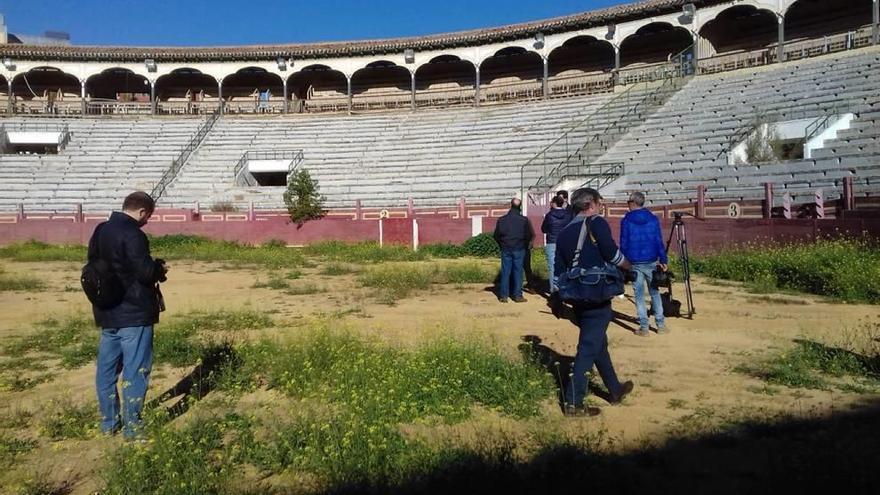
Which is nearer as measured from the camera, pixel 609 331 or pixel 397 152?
pixel 609 331

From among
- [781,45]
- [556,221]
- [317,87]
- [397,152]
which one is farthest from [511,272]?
[317,87]

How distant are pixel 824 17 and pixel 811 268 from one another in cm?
2215

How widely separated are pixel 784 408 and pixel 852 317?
4441mm

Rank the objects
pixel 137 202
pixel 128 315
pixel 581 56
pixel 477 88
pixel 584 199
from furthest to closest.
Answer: pixel 581 56, pixel 477 88, pixel 584 199, pixel 137 202, pixel 128 315

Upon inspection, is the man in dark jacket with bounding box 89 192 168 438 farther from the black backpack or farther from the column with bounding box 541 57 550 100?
the column with bounding box 541 57 550 100

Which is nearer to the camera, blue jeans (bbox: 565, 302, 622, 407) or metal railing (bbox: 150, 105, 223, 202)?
blue jeans (bbox: 565, 302, 622, 407)

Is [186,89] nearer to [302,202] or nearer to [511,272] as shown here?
[302,202]

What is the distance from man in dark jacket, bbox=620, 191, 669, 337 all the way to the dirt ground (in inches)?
18.8

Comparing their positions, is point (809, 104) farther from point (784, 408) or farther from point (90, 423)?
point (90, 423)

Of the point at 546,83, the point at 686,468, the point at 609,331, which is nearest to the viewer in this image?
the point at 686,468

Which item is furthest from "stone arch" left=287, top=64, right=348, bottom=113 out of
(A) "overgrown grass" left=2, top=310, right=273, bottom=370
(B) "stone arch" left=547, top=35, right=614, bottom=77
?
(A) "overgrown grass" left=2, top=310, right=273, bottom=370

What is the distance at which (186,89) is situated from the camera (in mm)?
40188

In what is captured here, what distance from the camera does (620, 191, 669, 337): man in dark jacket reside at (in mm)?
7387

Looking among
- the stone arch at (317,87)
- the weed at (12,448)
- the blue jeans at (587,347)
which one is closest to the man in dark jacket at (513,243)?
the blue jeans at (587,347)
